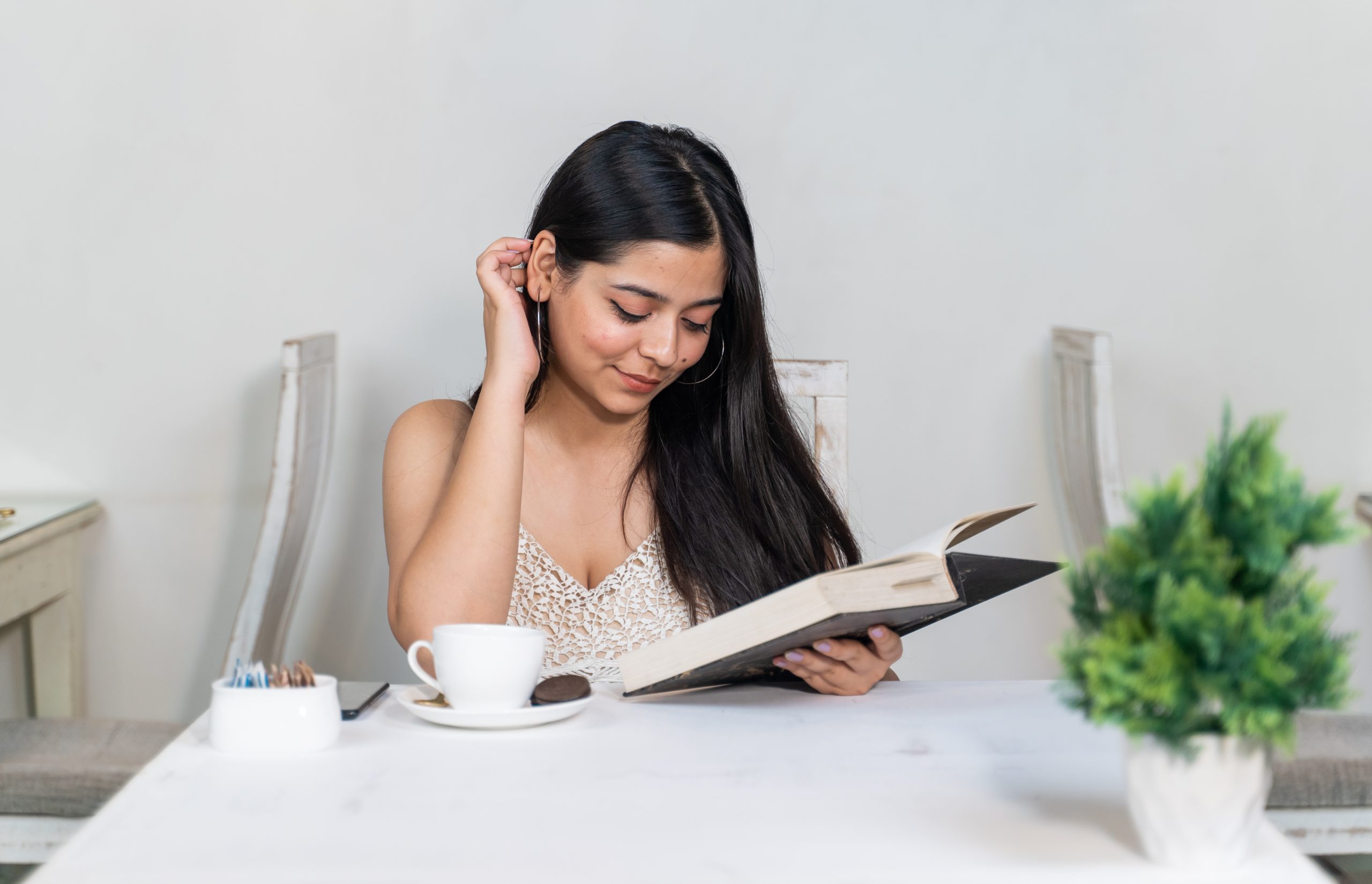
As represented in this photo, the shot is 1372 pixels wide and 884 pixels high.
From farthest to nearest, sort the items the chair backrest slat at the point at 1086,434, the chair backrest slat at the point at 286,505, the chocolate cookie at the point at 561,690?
the chair backrest slat at the point at 1086,434
the chair backrest slat at the point at 286,505
the chocolate cookie at the point at 561,690

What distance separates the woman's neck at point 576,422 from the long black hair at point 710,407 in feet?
0.06

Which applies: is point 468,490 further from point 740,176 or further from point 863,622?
point 740,176

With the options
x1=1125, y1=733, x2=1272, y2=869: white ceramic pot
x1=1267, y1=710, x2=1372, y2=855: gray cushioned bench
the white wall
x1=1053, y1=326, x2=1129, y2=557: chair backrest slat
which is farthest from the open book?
the white wall

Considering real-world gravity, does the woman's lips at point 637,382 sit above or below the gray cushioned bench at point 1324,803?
above

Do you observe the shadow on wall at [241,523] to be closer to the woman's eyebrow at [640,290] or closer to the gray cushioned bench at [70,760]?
the gray cushioned bench at [70,760]

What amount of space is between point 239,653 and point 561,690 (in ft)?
3.25

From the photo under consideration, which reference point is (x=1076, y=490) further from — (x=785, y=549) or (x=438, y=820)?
(x=438, y=820)

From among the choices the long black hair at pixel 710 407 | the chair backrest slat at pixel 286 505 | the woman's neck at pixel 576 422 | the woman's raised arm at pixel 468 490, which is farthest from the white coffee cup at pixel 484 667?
the chair backrest slat at pixel 286 505

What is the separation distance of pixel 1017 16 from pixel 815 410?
2.94ft

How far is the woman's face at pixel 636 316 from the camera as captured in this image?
1232 mm

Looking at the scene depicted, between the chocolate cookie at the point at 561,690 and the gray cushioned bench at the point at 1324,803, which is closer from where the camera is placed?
the chocolate cookie at the point at 561,690

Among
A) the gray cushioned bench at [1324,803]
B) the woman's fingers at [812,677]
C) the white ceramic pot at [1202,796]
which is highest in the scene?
the white ceramic pot at [1202,796]

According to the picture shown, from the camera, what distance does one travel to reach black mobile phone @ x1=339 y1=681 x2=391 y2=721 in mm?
842

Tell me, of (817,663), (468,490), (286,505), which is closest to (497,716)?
(817,663)
